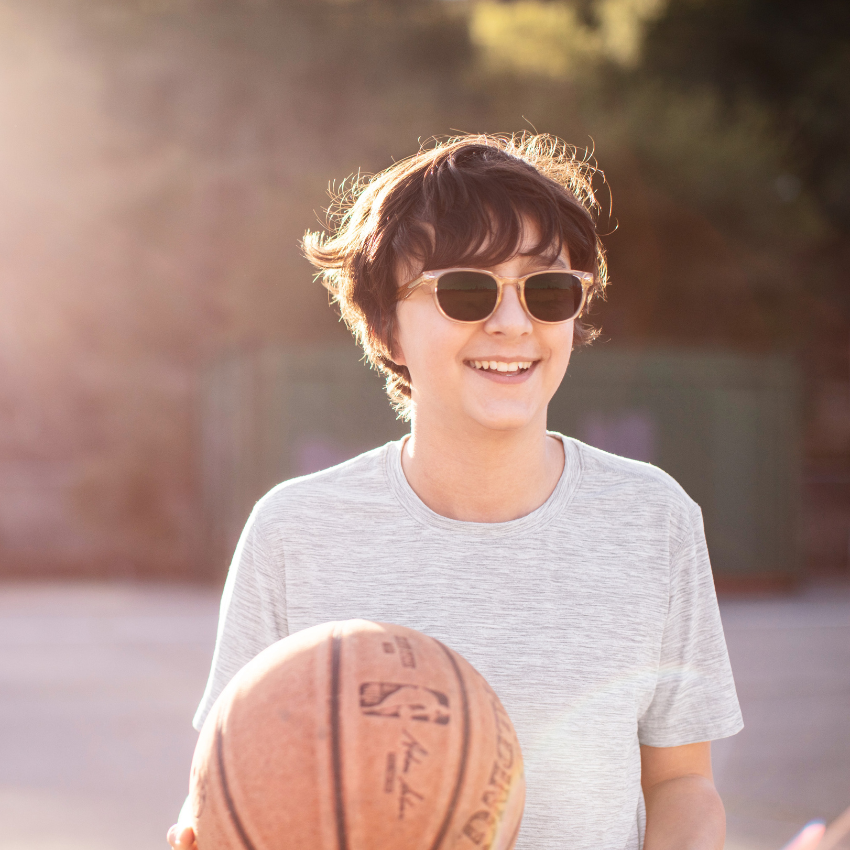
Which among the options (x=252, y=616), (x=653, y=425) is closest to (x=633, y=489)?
(x=252, y=616)

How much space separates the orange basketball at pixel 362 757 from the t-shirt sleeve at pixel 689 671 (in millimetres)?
451

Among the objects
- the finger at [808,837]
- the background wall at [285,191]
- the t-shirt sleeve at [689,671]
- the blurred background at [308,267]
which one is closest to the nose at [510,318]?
the t-shirt sleeve at [689,671]

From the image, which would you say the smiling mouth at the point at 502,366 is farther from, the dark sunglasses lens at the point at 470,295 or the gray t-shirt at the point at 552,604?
the gray t-shirt at the point at 552,604

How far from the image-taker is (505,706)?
194 cm

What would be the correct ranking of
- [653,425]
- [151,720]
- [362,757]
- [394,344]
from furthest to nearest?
1. [653,425]
2. [151,720]
3. [394,344]
4. [362,757]

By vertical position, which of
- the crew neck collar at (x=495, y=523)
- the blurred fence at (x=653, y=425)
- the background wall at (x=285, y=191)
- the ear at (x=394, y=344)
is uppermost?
the background wall at (x=285, y=191)

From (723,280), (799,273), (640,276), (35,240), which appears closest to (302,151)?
(35,240)

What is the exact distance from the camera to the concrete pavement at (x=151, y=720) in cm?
564

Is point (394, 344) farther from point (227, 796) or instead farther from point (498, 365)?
point (227, 796)

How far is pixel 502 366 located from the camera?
2.03m

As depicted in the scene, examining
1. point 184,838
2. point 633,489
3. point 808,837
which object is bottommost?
point 808,837

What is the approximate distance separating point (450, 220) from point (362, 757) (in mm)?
1007

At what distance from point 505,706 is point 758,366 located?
1311 centimetres

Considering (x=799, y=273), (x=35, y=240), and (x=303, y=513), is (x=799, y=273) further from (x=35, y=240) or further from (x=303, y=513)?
(x=303, y=513)
